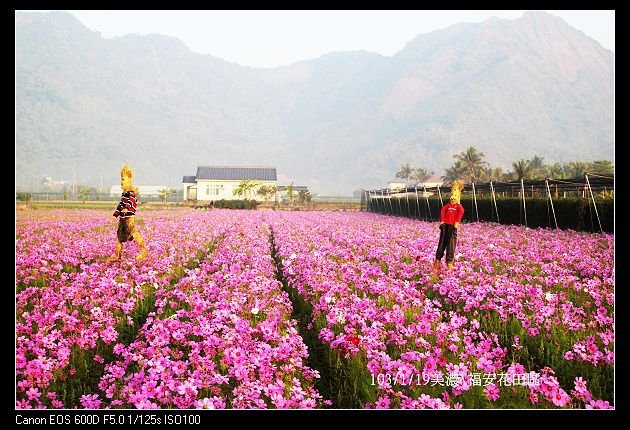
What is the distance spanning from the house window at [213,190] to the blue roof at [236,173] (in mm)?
1800

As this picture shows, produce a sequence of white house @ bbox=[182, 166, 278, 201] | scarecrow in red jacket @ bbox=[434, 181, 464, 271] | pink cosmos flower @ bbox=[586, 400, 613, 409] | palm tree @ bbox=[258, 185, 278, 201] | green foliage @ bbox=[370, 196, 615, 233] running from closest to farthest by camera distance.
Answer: pink cosmos flower @ bbox=[586, 400, 613, 409]
scarecrow in red jacket @ bbox=[434, 181, 464, 271]
green foliage @ bbox=[370, 196, 615, 233]
palm tree @ bbox=[258, 185, 278, 201]
white house @ bbox=[182, 166, 278, 201]

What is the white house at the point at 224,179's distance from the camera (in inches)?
3851

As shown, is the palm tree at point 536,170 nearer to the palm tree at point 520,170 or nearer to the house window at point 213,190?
the palm tree at point 520,170

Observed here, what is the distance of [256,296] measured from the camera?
293 inches

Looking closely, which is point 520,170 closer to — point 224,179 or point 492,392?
point 224,179

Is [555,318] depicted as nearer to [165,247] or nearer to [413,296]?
[413,296]

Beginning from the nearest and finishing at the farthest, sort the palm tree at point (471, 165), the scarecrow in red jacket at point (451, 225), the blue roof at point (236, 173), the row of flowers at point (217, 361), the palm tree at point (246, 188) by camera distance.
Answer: the row of flowers at point (217, 361) < the scarecrow in red jacket at point (451, 225) < the palm tree at point (246, 188) < the blue roof at point (236, 173) < the palm tree at point (471, 165)

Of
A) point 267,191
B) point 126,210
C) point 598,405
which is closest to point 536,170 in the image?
point 267,191

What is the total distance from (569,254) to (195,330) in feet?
33.9

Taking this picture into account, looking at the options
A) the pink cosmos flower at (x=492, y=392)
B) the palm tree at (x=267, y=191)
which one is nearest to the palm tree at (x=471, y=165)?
the palm tree at (x=267, y=191)

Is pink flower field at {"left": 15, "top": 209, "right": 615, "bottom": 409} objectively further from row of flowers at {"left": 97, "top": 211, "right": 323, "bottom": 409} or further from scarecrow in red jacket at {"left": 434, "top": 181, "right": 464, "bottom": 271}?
scarecrow in red jacket at {"left": 434, "top": 181, "right": 464, "bottom": 271}

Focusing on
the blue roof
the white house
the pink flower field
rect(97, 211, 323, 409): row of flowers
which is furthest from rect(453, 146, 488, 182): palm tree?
rect(97, 211, 323, 409): row of flowers

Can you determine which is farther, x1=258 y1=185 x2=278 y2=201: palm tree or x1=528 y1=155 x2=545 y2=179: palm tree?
x1=528 y1=155 x2=545 y2=179: palm tree

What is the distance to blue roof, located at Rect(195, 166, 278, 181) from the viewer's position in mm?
98562
